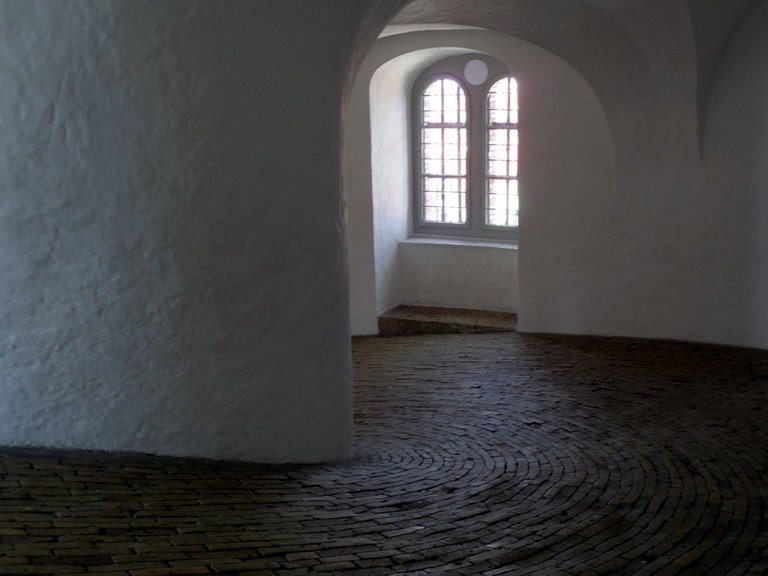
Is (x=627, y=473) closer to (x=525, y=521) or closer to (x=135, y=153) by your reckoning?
(x=525, y=521)

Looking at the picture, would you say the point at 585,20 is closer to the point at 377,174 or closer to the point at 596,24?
the point at 596,24

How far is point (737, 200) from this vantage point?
423 inches

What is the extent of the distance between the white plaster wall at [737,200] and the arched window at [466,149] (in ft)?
10.2

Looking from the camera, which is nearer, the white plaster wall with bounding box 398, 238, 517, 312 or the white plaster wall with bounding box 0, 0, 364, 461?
the white plaster wall with bounding box 0, 0, 364, 461

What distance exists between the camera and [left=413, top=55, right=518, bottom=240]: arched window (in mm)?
13445

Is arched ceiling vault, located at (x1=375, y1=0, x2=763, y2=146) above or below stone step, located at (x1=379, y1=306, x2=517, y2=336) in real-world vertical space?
above

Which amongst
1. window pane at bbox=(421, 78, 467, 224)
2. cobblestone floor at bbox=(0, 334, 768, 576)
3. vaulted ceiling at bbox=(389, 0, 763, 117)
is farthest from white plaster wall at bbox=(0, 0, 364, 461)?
window pane at bbox=(421, 78, 467, 224)

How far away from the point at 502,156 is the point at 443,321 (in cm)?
245

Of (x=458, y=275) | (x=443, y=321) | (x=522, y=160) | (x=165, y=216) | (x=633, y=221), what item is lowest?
(x=443, y=321)

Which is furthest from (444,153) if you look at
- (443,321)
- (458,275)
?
(443,321)

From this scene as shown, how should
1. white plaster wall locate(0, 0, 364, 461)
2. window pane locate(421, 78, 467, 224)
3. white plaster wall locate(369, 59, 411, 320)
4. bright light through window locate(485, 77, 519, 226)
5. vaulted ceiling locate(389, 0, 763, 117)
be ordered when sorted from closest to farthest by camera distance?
white plaster wall locate(0, 0, 364, 461) → vaulted ceiling locate(389, 0, 763, 117) → white plaster wall locate(369, 59, 411, 320) → bright light through window locate(485, 77, 519, 226) → window pane locate(421, 78, 467, 224)

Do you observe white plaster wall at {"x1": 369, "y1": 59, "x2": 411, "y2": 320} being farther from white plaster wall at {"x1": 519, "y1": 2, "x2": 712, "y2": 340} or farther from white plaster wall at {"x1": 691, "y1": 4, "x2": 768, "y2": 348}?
white plaster wall at {"x1": 691, "y1": 4, "x2": 768, "y2": 348}

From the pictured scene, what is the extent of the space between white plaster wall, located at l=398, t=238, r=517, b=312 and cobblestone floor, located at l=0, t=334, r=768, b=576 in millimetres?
3797

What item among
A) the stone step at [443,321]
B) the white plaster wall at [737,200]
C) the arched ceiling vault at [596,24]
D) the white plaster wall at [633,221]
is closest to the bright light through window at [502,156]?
the stone step at [443,321]
